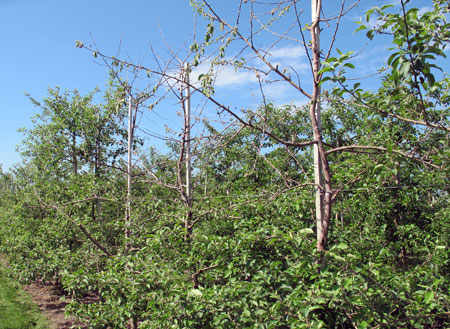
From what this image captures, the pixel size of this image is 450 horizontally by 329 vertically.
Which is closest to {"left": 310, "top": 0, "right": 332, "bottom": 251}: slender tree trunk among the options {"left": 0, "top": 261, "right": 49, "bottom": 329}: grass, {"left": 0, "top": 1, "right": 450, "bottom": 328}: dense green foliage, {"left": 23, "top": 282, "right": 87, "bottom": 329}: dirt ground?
{"left": 0, "top": 1, "right": 450, "bottom": 328}: dense green foliage

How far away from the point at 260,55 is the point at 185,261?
192 centimetres

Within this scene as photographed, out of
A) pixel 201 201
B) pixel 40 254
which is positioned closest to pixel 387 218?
pixel 201 201

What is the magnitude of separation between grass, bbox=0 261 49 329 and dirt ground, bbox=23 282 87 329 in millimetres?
165

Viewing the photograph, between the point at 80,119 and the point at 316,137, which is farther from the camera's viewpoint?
the point at 80,119

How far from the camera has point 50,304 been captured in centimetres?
894

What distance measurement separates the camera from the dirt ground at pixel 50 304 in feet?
25.1

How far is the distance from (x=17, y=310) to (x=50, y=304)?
0.93m

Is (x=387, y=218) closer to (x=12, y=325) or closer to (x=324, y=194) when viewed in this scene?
(x=324, y=194)

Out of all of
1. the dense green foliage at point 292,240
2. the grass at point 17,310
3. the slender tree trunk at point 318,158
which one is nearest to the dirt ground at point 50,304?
the grass at point 17,310

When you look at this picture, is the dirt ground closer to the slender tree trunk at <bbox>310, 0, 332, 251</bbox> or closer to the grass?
the grass

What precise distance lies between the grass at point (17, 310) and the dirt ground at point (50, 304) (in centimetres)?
16

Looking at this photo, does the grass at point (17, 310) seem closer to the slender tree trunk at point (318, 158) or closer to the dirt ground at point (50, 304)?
the dirt ground at point (50, 304)

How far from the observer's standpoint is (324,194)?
2734 mm

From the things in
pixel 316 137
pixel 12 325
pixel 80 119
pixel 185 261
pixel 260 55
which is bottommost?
pixel 12 325
